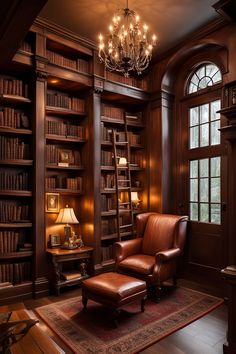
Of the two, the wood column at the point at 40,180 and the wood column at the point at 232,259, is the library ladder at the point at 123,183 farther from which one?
the wood column at the point at 232,259

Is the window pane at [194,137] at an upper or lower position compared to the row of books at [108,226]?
upper

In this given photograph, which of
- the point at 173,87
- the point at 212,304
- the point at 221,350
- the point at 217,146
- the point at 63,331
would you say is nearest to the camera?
the point at 221,350

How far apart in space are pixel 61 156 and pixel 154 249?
6.36 ft

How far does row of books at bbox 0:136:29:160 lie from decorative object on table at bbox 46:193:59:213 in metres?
0.66

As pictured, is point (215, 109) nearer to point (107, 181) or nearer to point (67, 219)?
point (107, 181)

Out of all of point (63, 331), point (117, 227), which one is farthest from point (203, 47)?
point (63, 331)

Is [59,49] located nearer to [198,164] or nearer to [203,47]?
[203,47]

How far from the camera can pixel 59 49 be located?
396 cm

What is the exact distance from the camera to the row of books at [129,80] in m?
4.34

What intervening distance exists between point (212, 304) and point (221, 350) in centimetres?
98

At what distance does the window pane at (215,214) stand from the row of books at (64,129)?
225 centimetres

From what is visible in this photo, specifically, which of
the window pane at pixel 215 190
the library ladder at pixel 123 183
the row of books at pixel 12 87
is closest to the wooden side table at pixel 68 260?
the library ladder at pixel 123 183

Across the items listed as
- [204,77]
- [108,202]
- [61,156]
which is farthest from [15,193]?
[204,77]

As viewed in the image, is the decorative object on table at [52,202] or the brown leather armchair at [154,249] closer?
the brown leather armchair at [154,249]
